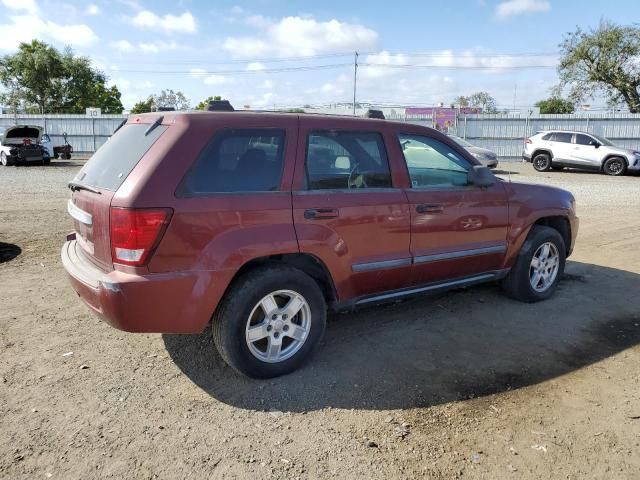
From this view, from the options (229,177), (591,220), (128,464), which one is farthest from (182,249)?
(591,220)

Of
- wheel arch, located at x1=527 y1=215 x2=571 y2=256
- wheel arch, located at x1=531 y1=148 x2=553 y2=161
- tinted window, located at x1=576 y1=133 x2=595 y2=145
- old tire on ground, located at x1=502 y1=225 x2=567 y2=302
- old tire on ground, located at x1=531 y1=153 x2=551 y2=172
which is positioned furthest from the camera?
old tire on ground, located at x1=531 y1=153 x2=551 y2=172

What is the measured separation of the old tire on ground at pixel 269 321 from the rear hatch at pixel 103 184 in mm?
815

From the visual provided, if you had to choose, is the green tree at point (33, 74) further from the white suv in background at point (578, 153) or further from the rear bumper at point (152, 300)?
the rear bumper at point (152, 300)

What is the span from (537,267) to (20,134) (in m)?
22.1

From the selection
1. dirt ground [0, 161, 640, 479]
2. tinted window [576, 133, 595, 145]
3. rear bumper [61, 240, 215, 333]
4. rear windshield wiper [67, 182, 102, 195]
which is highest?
tinted window [576, 133, 595, 145]

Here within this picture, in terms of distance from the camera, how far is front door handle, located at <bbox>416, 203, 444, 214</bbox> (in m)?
4.21

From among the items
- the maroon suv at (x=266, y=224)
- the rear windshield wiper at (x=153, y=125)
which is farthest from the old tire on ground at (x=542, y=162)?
the rear windshield wiper at (x=153, y=125)

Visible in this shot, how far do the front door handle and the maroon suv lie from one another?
0.8 inches

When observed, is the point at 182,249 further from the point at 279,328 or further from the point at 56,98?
the point at 56,98

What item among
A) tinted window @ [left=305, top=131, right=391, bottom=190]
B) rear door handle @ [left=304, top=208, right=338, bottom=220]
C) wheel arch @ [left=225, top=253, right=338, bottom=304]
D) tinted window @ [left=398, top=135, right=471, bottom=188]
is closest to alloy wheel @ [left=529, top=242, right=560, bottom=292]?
tinted window @ [left=398, top=135, right=471, bottom=188]

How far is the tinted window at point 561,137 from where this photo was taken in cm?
2058

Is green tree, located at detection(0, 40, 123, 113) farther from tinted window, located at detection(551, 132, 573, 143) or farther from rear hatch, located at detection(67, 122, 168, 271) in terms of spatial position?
rear hatch, located at detection(67, 122, 168, 271)

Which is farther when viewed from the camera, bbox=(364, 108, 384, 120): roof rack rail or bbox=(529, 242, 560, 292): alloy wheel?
bbox=(529, 242, 560, 292): alloy wheel

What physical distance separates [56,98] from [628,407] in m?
49.0
